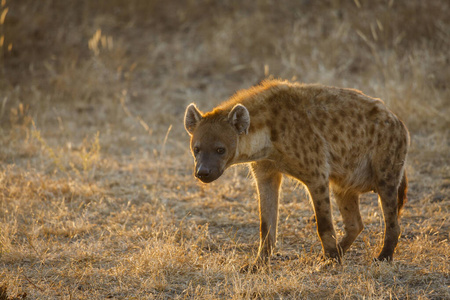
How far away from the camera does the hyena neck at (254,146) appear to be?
144 inches

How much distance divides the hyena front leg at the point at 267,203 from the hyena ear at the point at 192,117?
1.61 feet

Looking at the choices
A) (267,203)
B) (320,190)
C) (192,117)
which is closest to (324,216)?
(320,190)

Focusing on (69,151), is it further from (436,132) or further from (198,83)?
(436,132)

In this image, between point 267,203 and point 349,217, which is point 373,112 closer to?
point 349,217

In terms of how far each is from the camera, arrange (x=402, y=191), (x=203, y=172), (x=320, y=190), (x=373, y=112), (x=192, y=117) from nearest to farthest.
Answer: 1. (x=203, y=172)
2. (x=320, y=190)
3. (x=192, y=117)
4. (x=373, y=112)
5. (x=402, y=191)

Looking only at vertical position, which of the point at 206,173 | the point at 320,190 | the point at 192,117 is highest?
the point at 192,117

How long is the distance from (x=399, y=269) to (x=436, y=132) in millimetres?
3246

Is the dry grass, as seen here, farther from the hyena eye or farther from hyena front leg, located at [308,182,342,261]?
the hyena eye

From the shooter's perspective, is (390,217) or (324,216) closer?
(324,216)

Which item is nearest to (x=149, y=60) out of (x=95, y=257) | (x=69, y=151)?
(x=69, y=151)

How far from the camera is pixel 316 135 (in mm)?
3760

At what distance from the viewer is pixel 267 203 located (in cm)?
392

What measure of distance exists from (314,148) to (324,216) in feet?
1.43

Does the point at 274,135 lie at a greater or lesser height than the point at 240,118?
lesser
